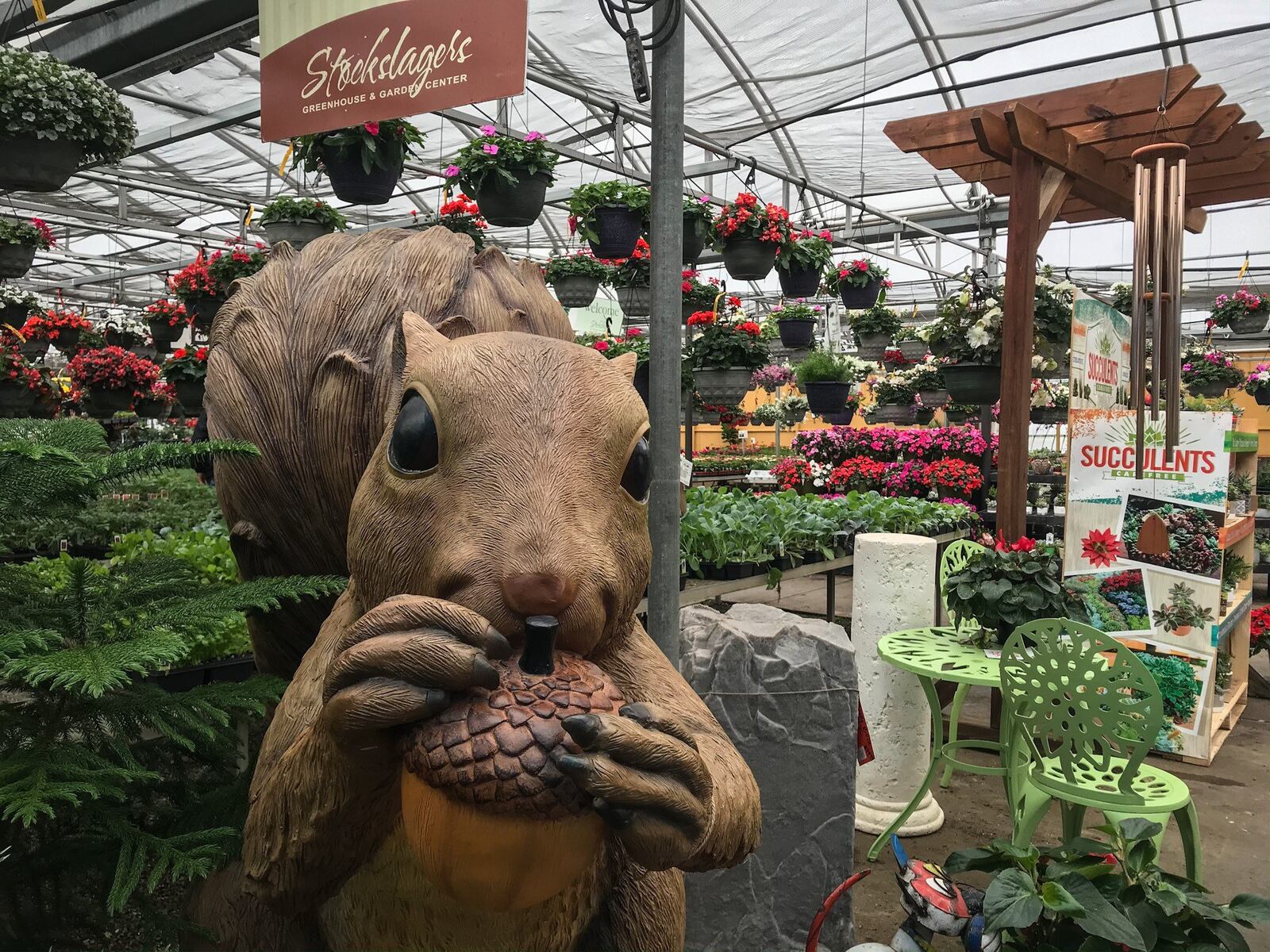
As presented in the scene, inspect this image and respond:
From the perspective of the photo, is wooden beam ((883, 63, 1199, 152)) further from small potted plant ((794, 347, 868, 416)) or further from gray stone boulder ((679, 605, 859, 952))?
gray stone boulder ((679, 605, 859, 952))

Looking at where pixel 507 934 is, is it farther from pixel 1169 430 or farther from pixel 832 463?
pixel 832 463

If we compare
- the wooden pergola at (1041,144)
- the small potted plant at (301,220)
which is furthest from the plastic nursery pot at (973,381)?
the small potted plant at (301,220)

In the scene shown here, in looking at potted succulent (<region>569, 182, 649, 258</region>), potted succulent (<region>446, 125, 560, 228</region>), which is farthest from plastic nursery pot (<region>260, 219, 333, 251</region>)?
potted succulent (<region>569, 182, 649, 258</region>)

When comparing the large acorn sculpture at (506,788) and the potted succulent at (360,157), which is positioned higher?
the potted succulent at (360,157)

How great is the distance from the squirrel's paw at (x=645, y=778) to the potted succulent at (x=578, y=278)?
14.7 feet

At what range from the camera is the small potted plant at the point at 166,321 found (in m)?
6.64

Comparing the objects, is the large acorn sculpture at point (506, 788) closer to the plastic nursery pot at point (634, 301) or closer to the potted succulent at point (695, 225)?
the potted succulent at point (695, 225)

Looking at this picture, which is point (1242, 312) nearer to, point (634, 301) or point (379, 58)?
point (634, 301)

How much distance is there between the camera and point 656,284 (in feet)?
5.11

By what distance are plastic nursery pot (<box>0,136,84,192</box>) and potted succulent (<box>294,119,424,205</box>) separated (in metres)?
0.94

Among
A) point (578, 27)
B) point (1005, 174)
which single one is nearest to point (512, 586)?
point (1005, 174)

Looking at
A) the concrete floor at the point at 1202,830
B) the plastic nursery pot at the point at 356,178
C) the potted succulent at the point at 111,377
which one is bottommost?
the concrete floor at the point at 1202,830

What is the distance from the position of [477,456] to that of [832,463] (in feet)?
25.6

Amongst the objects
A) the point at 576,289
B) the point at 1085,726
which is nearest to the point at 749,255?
the point at 576,289
